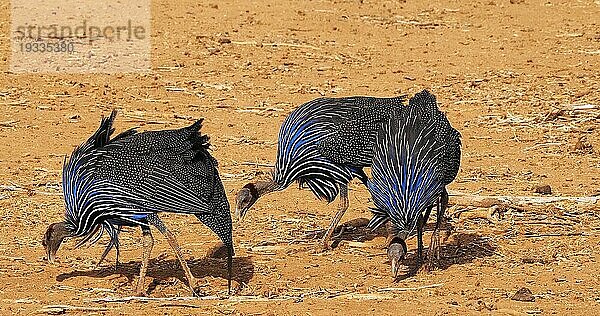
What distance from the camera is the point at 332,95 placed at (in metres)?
12.2

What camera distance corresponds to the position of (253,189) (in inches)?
293

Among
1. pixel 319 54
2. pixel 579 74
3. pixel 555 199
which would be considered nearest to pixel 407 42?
pixel 319 54

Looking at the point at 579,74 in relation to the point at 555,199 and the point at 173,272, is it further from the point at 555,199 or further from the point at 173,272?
the point at 173,272

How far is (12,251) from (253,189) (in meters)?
1.64

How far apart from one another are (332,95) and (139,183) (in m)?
5.98

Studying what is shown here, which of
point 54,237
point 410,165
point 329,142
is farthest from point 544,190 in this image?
point 54,237

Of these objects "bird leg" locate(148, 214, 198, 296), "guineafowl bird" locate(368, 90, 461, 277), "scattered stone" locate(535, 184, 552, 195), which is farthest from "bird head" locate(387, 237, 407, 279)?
"scattered stone" locate(535, 184, 552, 195)

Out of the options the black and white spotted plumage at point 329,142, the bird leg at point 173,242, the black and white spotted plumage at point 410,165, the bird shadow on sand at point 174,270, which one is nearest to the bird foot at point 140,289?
the bird shadow on sand at point 174,270

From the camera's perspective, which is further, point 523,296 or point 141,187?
point 141,187

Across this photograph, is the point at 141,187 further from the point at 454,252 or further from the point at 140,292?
the point at 454,252

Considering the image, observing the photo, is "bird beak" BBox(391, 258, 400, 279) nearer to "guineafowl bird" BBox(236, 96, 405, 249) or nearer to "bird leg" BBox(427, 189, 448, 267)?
"bird leg" BBox(427, 189, 448, 267)

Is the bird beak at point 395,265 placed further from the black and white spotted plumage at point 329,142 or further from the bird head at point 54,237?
the bird head at point 54,237

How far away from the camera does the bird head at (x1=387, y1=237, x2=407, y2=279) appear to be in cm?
651

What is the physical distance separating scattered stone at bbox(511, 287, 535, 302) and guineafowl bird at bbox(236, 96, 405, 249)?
142 cm
